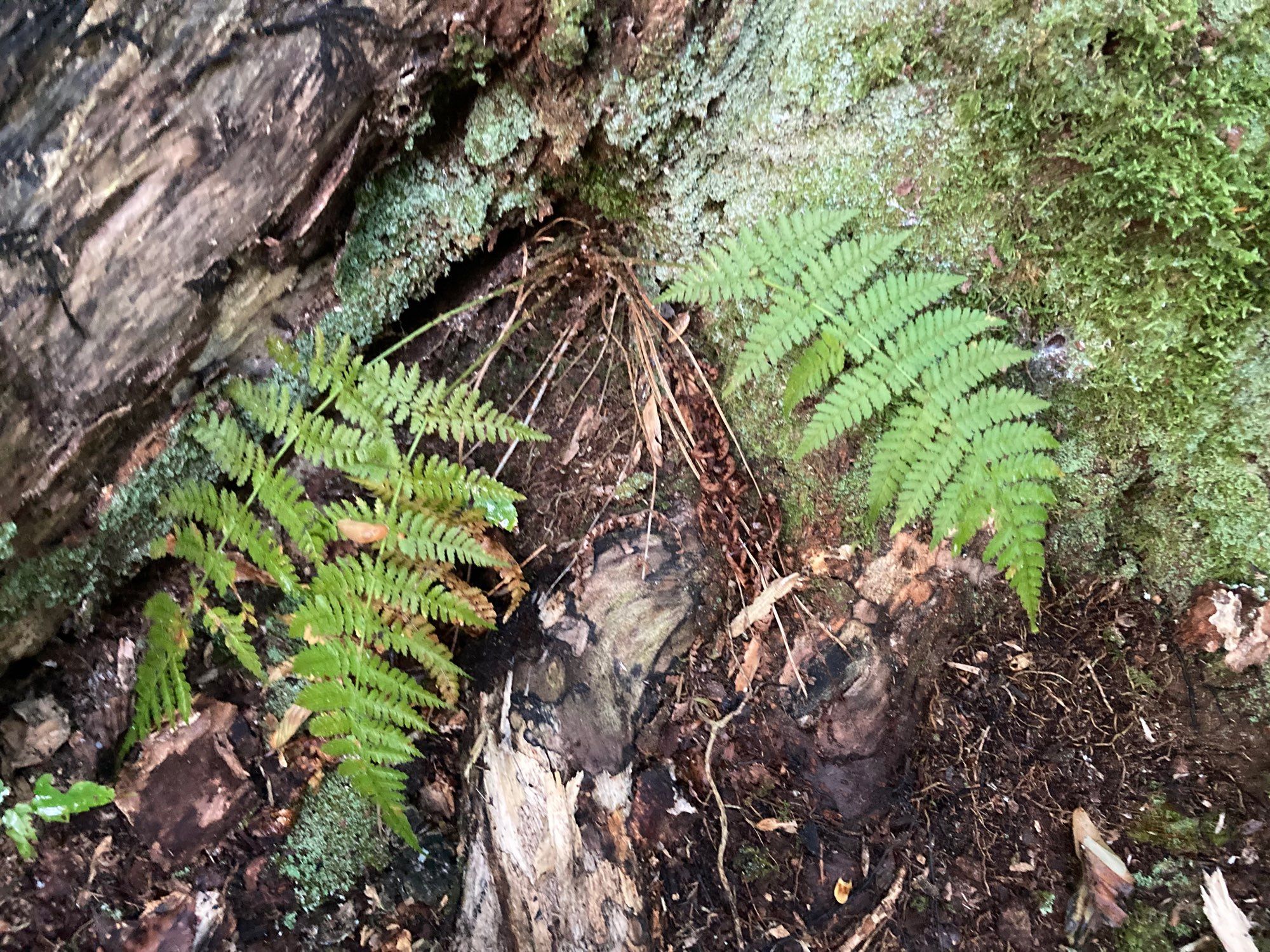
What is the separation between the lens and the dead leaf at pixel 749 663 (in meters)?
2.61

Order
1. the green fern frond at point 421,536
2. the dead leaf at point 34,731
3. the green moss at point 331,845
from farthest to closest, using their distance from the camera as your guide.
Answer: the green moss at point 331,845
the dead leaf at point 34,731
the green fern frond at point 421,536

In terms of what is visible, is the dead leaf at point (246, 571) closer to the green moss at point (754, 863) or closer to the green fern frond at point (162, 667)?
the green fern frond at point (162, 667)

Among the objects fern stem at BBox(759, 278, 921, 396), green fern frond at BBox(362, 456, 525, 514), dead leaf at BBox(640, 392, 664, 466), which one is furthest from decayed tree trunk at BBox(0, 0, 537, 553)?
dead leaf at BBox(640, 392, 664, 466)

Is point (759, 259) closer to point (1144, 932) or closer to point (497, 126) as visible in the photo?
point (497, 126)

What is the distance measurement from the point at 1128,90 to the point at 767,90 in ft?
3.44

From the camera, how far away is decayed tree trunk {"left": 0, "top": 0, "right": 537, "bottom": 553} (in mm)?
1863

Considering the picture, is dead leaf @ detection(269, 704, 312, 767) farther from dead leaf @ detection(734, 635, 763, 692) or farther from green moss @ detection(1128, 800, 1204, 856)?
green moss @ detection(1128, 800, 1204, 856)

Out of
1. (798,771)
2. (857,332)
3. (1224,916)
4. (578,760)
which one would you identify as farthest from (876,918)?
(857,332)

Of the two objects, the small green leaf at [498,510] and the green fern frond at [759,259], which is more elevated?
the green fern frond at [759,259]

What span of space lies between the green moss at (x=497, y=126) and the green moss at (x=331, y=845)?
2504mm

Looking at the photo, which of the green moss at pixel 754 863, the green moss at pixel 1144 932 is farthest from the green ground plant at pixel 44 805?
the green moss at pixel 1144 932

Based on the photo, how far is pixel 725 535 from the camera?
8.71 feet

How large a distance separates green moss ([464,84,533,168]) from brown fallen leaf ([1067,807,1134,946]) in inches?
126

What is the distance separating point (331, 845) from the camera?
2775 mm
